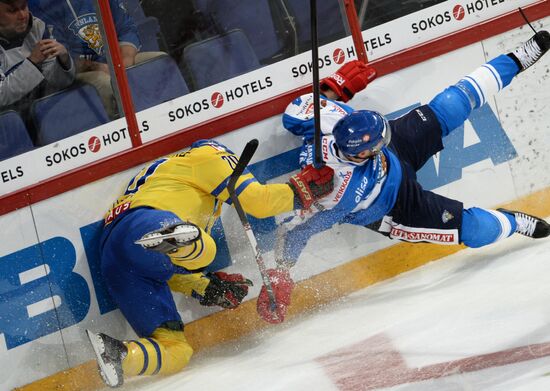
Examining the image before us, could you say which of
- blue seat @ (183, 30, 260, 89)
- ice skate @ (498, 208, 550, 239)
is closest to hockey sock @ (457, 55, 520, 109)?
ice skate @ (498, 208, 550, 239)

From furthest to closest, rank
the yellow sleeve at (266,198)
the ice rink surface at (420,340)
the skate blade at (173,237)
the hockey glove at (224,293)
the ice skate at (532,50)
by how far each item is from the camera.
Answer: the ice skate at (532,50)
the hockey glove at (224,293)
the yellow sleeve at (266,198)
the skate blade at (173,237)
the ice rink surface at (420,340)

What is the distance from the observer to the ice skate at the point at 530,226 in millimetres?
3854

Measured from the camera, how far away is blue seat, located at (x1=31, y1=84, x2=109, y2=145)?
3645mm

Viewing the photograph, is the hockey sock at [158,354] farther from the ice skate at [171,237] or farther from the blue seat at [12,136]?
the blue seat at [12,136]

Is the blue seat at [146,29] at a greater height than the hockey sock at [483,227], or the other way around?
the blue seat at [146,29]

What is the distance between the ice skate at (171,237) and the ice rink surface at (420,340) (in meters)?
0.52

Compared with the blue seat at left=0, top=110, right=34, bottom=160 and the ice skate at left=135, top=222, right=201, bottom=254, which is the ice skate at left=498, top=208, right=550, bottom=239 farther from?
the blue seat at left=0, top=110, right=34, bottom=160

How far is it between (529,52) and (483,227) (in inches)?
30.7

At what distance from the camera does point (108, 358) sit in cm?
326

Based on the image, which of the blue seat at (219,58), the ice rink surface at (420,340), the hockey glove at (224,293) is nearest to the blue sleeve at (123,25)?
the blue seat at (219,58)

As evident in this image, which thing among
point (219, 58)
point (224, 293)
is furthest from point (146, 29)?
point (224, 293)

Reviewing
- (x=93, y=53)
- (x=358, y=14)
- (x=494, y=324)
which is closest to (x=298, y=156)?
(x=358, y=14)

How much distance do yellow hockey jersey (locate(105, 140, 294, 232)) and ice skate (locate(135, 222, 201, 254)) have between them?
0.99 ft

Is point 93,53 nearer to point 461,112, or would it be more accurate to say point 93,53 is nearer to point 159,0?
point 159,0
